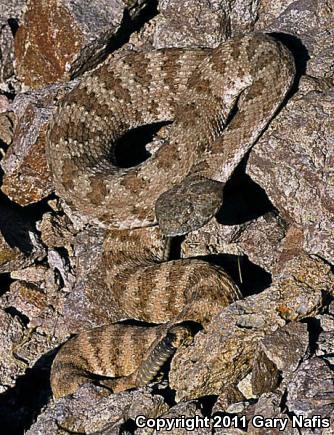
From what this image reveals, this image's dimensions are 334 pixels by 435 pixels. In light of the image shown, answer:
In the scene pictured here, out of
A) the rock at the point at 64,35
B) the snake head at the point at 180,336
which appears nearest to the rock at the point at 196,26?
the rock at the point at 64,35

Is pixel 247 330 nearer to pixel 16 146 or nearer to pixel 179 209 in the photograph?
pixel 179 209

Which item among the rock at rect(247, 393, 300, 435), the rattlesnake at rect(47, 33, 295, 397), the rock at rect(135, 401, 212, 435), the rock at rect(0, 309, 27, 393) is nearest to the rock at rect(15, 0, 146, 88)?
the rattlesnake at rect(47, 33, 295, 397)

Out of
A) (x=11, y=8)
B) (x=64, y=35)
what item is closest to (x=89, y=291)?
(x=64, y=35)

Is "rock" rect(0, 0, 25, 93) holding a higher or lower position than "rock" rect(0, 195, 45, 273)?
higher

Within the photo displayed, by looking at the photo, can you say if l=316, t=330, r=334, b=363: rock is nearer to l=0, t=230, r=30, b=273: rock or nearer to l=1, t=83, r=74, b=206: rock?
l=0, t=230, r=30, b=273: rock

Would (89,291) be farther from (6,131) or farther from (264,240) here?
(6,131)

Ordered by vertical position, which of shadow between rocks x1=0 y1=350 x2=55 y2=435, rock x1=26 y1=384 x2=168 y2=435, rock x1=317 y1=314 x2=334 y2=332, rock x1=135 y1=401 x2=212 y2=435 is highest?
rock x1=317 y1=314 x2=334 y2=332

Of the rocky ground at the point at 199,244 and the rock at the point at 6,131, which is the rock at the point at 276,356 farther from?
the rock at the point at 6,131
